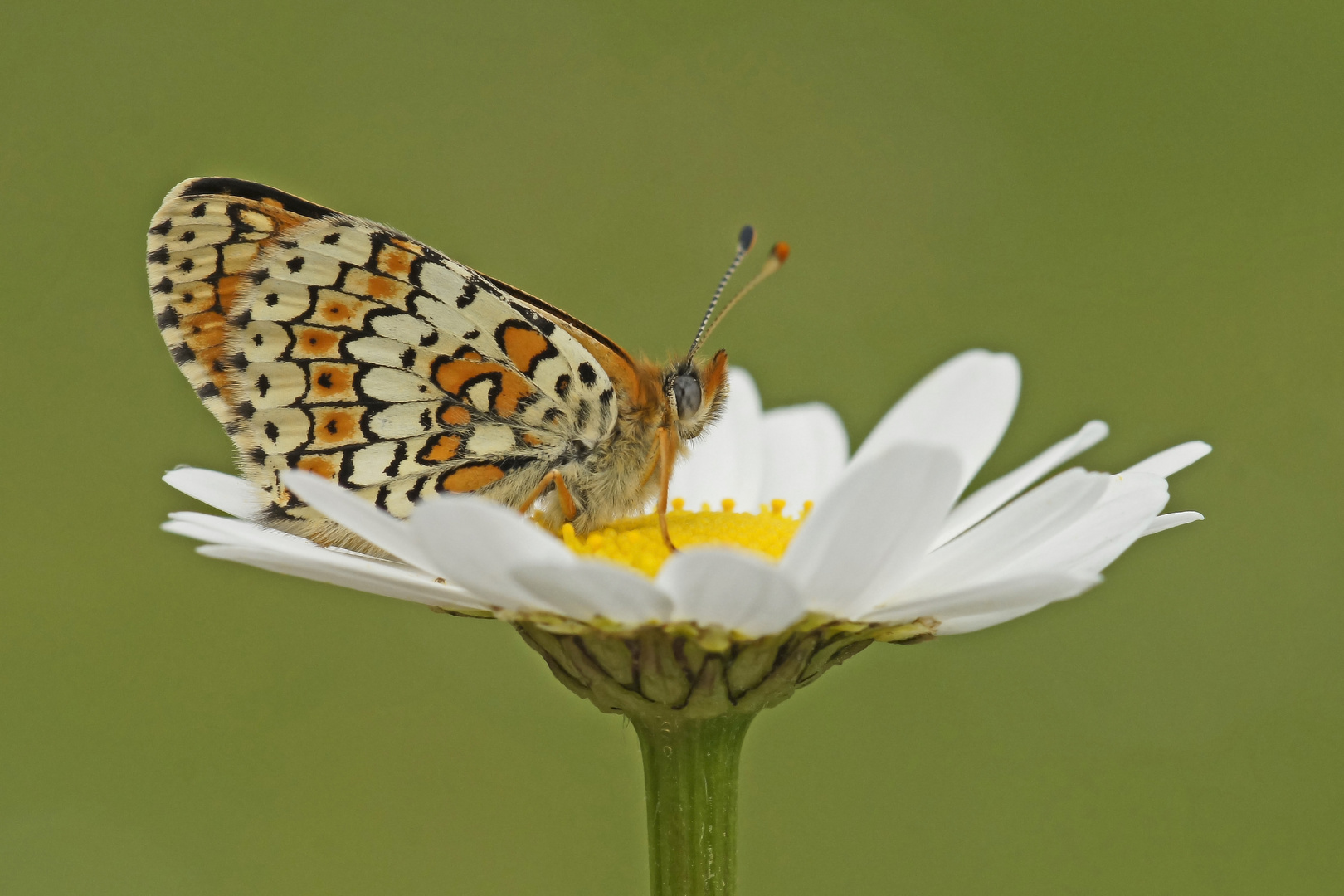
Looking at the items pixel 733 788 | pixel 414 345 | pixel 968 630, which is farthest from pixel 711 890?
pixel 414 345

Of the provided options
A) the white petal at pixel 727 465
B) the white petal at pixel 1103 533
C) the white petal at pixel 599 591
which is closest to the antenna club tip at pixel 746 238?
the white petal at pixel 727 465

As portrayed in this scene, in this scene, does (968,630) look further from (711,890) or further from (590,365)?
(590,365)

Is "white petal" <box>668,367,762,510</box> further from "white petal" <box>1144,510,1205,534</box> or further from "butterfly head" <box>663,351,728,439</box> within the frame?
"white petal" <box>1144,510,1205,534</box>

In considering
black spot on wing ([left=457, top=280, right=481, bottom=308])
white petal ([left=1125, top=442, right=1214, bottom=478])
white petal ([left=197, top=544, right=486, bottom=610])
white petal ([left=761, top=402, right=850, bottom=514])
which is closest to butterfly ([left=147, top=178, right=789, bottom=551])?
black spot on wing ([left=457, top=280, right=481, bottom=308])

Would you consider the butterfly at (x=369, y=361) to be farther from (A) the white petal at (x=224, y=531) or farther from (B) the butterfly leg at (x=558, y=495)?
(A) the white petal at (x=224, y=531)

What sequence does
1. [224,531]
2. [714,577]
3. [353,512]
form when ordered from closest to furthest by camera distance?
1. [714,577]
2. [353,512]
3. [224,531]

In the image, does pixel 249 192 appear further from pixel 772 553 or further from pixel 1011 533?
pixel 1011 533

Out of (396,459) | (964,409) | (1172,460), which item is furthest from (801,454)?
(396,459)
